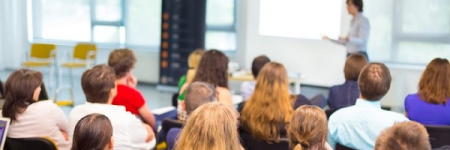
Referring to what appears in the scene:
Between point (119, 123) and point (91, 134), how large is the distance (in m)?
0.85

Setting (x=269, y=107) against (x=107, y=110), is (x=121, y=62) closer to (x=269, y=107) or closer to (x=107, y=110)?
(x=107, y=110)

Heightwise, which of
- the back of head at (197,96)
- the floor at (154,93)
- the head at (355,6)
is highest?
the head at (355,6)

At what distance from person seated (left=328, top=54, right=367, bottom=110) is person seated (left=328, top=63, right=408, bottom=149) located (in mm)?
743

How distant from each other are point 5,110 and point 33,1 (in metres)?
7.46

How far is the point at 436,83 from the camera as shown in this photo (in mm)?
3596

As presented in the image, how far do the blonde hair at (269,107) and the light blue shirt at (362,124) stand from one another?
13.7 inches

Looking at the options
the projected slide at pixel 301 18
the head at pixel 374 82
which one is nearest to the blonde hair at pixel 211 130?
the head at pixel 374 82

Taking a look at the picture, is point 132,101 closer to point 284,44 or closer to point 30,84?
point 30,84

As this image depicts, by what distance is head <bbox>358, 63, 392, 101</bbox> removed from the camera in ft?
10.4

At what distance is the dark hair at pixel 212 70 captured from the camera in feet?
13.7

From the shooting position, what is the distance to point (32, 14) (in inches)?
406

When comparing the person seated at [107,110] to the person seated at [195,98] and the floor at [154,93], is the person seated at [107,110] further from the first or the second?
the floor at [154,93]

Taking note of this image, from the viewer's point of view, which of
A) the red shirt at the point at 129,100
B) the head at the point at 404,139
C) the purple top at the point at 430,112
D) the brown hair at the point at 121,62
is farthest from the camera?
the brown hair at the point at 121,62

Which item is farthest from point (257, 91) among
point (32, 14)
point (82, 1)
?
point (32, 14)
